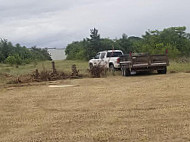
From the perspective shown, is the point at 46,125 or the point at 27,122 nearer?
the point at 46,125

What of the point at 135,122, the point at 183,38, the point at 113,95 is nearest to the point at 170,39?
the point at 183,38

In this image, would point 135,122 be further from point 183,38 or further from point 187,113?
point 183,38

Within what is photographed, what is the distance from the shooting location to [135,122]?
6.46m

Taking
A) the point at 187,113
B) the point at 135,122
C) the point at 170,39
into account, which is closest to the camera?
the point at 135,122

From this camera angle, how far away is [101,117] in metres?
7.08

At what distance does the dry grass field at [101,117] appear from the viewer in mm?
5676

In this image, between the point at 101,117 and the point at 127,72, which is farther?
the point at 127,72

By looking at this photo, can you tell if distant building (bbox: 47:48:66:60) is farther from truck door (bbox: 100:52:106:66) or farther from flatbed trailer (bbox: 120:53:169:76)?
flatbed trailer (bbox: 120:53:169:76)

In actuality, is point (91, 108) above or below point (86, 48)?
below

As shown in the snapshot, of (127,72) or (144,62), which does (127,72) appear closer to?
(127,72)

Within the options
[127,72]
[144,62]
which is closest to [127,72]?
[127,72]

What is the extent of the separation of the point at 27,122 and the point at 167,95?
183 inches

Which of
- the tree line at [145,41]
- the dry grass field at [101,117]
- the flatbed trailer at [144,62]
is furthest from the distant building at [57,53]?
the dry grass field at [101,117]

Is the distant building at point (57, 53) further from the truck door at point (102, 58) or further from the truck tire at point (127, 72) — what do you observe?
the truck tire at point (127, 72)
